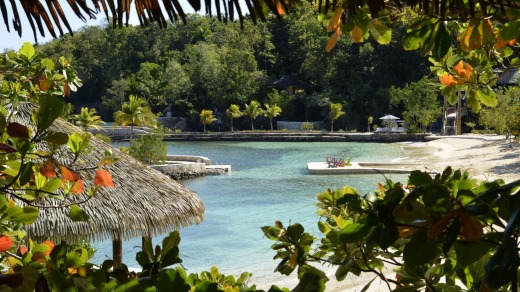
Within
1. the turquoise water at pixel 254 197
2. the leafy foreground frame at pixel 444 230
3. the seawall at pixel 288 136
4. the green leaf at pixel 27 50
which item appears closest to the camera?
the leafy foreground frame at pixel 444 230

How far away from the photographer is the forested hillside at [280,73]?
103ft

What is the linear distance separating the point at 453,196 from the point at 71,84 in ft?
6.10

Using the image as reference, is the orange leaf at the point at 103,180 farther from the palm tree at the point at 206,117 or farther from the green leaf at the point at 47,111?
the palm tree at the point at 206,117

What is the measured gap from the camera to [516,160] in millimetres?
15914

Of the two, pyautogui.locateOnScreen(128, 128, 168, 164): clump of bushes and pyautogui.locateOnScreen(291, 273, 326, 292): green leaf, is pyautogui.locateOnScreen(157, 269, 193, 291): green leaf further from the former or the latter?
pyautogui.locateOnScreen(128, 128, 168, 164): clump of bushes

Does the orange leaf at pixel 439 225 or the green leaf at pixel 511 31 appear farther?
the green leaf at pixel 511 31

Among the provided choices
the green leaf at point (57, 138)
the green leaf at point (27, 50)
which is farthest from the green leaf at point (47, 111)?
the green leaf at point (27, 50)

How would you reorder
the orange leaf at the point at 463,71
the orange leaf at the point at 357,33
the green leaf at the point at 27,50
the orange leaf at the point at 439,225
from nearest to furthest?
the orange leaf at the point at 439,225 < the orange leaf at the point at 357,33 < the orange leaf at the point at 463,71 < the green leaf at the point at 27,50

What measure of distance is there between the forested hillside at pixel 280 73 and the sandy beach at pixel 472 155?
6558 mm

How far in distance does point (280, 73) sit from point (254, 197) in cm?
2095

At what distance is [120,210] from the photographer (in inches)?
215

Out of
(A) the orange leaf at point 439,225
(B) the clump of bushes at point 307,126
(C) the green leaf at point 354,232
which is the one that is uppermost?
(A) the orange leaf at point 439,225

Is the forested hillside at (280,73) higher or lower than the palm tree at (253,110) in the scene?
higher

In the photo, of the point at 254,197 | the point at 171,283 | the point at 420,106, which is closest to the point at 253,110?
the point at 420,106
